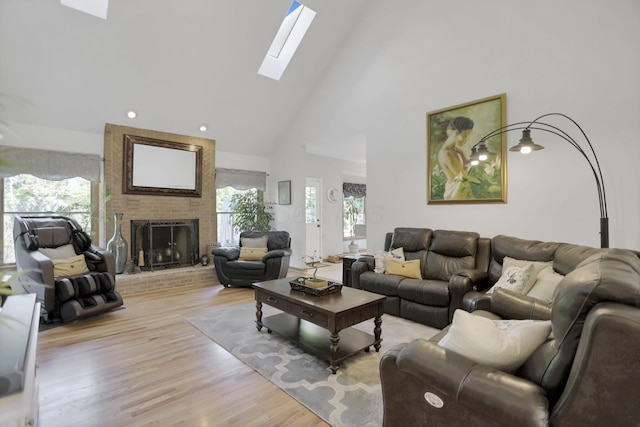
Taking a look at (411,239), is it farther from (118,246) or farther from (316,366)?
(118,246)

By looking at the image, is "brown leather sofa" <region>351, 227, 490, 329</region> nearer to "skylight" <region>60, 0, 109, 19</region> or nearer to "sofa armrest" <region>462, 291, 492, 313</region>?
"sofa armrest" <region>462, 291, 492, 313</region>

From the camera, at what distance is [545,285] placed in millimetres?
2535

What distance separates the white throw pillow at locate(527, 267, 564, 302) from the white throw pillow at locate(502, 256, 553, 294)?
36 mm

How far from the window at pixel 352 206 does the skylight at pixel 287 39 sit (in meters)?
3.42

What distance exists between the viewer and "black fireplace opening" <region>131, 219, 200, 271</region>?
5.27 meters

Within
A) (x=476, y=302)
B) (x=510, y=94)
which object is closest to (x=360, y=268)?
(x=476, y=302)

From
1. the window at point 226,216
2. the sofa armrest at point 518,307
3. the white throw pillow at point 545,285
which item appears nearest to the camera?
the sofa armrest at point 518,307

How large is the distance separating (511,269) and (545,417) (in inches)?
82.6

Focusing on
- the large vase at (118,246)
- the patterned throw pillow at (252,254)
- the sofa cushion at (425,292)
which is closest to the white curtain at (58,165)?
the large vase at (118,246)

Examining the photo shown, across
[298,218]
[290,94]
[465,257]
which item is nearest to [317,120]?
[290,94]

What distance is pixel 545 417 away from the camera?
1.08 meters

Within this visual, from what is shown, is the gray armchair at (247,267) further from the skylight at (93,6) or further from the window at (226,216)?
the skylight at (93,6)

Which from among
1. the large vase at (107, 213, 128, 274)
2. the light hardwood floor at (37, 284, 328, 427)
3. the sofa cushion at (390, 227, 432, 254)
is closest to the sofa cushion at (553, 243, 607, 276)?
the sofa cushion at (390, 227, 432, 254)

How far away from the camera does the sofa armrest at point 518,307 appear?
2.12m
